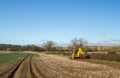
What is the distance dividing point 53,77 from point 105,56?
2929 centimetres

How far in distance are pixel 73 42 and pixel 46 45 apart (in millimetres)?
52147

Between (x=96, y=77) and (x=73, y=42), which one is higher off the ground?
(x=73, y=42)

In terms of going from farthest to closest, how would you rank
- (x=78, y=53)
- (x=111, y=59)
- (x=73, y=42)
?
(x=73, y=42)
(x=78, y=53)
(x=111, y=59)

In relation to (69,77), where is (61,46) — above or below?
above

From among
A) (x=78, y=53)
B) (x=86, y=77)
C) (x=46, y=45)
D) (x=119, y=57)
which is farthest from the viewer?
(x=46, y=45)

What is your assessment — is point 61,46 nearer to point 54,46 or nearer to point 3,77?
point 54,46

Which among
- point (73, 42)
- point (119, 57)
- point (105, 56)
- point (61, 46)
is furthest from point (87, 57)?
point (61, 46)

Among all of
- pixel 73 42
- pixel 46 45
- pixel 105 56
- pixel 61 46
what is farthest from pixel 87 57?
pixel 61 46

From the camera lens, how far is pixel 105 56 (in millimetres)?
46000

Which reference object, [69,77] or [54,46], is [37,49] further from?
[69,77]

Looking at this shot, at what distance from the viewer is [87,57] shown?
5381 centimetres

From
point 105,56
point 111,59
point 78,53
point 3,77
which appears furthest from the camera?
point 78,53

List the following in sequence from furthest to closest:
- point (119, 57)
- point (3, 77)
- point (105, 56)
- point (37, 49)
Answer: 1. point (37, 49)
2. point (105, 56)
3. point (119, 57)
4. point (3, 77)

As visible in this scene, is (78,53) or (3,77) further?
(78,53)
